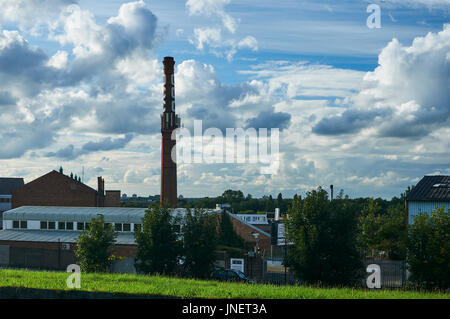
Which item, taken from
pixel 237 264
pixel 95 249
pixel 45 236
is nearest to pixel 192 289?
pixel 95 249

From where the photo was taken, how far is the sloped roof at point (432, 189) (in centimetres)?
3612

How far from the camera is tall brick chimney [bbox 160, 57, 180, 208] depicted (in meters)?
65.7

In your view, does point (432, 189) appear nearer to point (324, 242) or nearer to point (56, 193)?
point (324, 242)

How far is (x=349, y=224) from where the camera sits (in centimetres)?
2403

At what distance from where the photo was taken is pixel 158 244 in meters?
27.7

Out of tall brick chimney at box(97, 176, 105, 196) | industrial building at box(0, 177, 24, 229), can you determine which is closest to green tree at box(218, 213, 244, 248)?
tall brick chimney at box(97, 176, 105, 196)

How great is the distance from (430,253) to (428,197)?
13.8 m

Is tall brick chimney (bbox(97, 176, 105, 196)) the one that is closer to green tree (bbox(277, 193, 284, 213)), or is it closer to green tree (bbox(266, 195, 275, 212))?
green tree (bbox(277, 193, 284, 213))

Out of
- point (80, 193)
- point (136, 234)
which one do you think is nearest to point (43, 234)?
point (80, 193)

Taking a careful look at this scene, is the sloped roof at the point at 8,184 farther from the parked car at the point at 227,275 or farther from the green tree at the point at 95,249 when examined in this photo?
the parked car at the point at 227,275

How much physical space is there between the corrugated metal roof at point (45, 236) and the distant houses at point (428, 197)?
81.1ft

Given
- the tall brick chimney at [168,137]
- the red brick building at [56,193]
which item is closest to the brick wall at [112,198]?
the red brick building at [56,193]

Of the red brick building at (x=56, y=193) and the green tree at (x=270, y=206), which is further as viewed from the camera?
the green tree at (x=270, y=206)
